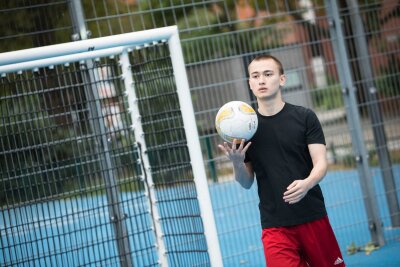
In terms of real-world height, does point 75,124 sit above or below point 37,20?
below

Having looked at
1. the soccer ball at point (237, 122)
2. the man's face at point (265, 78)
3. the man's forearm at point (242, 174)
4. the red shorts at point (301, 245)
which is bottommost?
the red shorts at point (301, 245)

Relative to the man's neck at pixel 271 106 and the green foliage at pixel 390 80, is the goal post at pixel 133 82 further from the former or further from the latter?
the green foliage at pixel 390 80

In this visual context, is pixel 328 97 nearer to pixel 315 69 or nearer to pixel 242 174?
pixel 315 69

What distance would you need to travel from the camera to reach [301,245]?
4.50m

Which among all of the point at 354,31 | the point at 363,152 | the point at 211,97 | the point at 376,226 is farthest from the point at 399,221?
the point at 211,97

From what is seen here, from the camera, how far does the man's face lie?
4500mm

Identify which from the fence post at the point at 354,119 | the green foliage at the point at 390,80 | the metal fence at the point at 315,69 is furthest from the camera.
Answer: the green foliage at the point at 390,80

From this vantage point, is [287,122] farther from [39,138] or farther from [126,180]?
[39,138]

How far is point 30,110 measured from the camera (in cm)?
507

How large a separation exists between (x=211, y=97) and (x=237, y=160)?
2816mm

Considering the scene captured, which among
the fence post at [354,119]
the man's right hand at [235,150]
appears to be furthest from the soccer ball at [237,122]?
the fence post at [354,119]

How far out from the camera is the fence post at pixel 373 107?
306 inches

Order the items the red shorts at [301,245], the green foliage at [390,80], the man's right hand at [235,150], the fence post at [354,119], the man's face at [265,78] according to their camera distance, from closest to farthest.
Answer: the man's right hand at [235,150], the red shorts at [301,245], the man's face at [265,78], the fence post at [354,119], the green foliage at [390,80]

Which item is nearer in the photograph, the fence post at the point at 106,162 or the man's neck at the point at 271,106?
the man's neck at the point at 271,106
